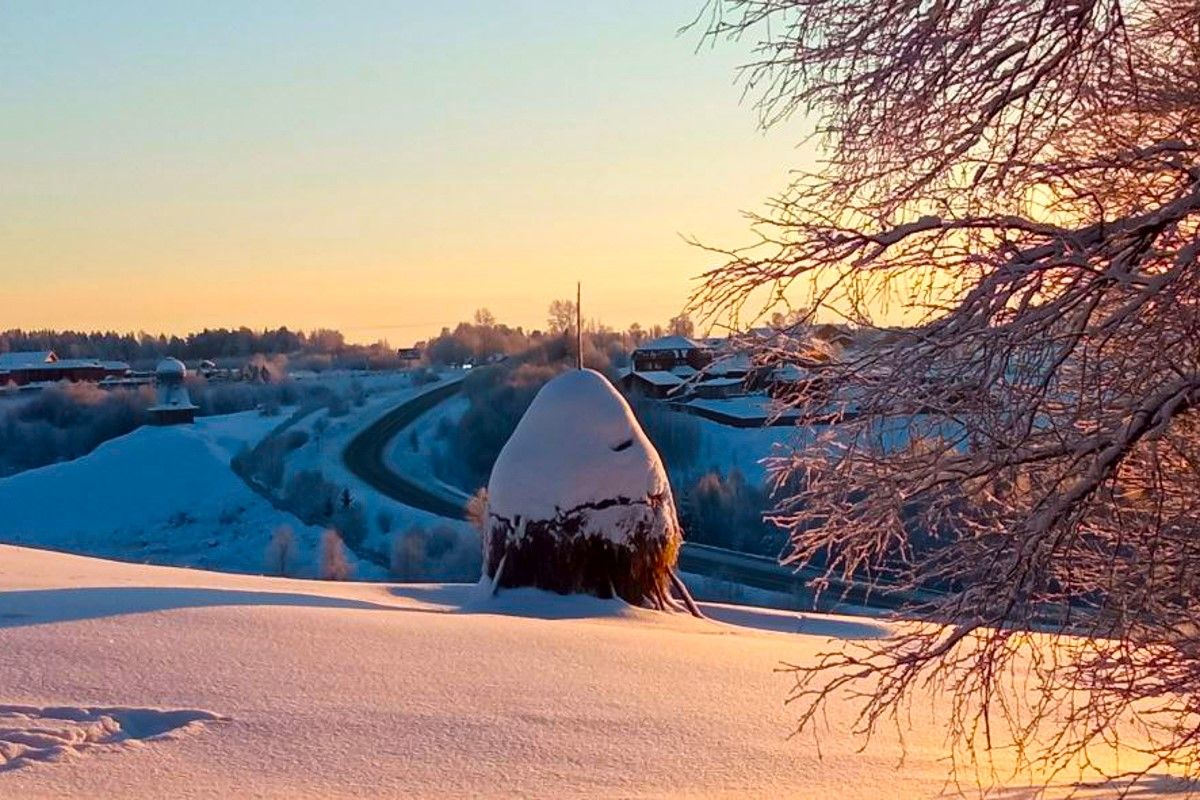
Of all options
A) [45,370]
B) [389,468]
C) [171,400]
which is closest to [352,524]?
[389,468]

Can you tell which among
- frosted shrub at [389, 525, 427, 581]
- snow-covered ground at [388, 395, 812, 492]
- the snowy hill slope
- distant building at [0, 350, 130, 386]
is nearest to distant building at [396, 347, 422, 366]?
distant building at [0, 350, 130, 386]

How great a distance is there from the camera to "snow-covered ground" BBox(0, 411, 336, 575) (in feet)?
131

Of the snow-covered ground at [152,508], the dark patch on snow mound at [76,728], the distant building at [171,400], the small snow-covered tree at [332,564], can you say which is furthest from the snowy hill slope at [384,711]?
the distant building at [171,400]

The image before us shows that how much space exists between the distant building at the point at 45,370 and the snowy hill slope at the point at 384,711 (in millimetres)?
80411

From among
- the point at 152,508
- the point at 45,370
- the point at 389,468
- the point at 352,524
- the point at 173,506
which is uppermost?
the point at 45,370

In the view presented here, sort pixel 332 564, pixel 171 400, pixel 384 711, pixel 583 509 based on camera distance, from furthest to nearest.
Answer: pixel 171 400 < pixel 332 564 < pixel 583 509 < pixel 384 711

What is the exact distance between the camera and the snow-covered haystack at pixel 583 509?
13.5 meters

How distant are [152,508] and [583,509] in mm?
35145

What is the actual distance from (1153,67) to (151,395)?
63.2 meters

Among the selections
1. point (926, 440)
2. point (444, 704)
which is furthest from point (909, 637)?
point (444, 704)

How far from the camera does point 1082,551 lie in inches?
238

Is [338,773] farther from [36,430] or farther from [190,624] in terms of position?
[36,430]

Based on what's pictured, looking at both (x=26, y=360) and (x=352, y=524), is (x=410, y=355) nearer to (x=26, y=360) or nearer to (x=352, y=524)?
(x=26, y=360)

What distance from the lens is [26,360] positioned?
8838 cm
